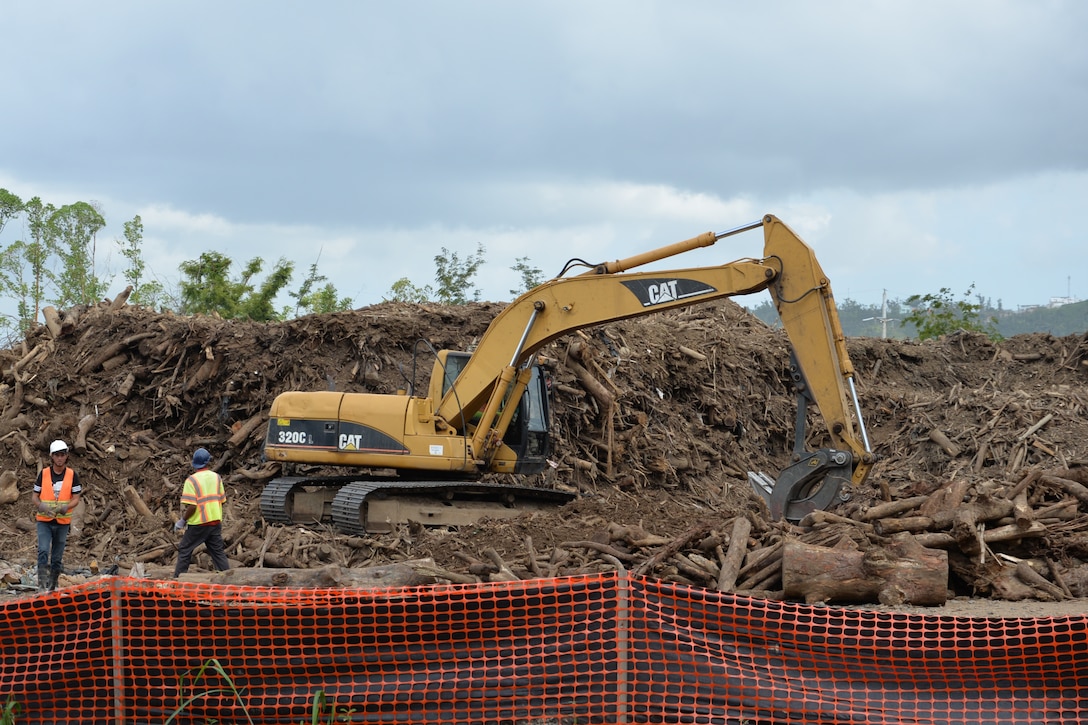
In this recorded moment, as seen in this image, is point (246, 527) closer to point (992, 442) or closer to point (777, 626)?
point (777, 626)

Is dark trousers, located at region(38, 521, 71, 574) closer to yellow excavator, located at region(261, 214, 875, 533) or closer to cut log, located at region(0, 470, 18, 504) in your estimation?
yellow excavator, located at region(261, 214, 875, 533)

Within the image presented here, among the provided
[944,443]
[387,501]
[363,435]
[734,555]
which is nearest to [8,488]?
[363,435]

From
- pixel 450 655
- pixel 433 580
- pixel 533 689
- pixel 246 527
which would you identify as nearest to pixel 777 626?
pixel 533 689

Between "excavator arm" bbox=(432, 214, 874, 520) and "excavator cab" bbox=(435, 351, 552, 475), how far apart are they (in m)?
0.36

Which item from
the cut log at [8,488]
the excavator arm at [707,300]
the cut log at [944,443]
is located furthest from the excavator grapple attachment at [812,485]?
the cut log at [8,488]

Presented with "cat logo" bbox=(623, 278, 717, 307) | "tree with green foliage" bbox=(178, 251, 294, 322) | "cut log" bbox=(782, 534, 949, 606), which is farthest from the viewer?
"tree with green foliage" bbox=(178, 251, 294, 322)

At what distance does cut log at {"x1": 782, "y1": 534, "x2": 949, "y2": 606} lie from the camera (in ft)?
26.3

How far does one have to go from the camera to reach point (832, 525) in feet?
29.6

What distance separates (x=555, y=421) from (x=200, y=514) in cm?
841

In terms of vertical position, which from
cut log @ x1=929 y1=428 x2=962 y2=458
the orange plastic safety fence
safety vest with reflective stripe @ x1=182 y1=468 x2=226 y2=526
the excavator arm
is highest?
the excavator arm

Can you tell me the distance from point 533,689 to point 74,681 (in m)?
2.59

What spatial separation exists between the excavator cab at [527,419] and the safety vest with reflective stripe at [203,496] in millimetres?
3525

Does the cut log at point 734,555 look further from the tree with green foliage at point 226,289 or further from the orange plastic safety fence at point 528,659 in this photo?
the tree with green foliage at point 226,289

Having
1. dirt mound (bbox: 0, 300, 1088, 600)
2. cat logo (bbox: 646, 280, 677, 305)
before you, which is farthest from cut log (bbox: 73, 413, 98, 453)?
cat logo (bbox: 646, 280, 677, 305)
